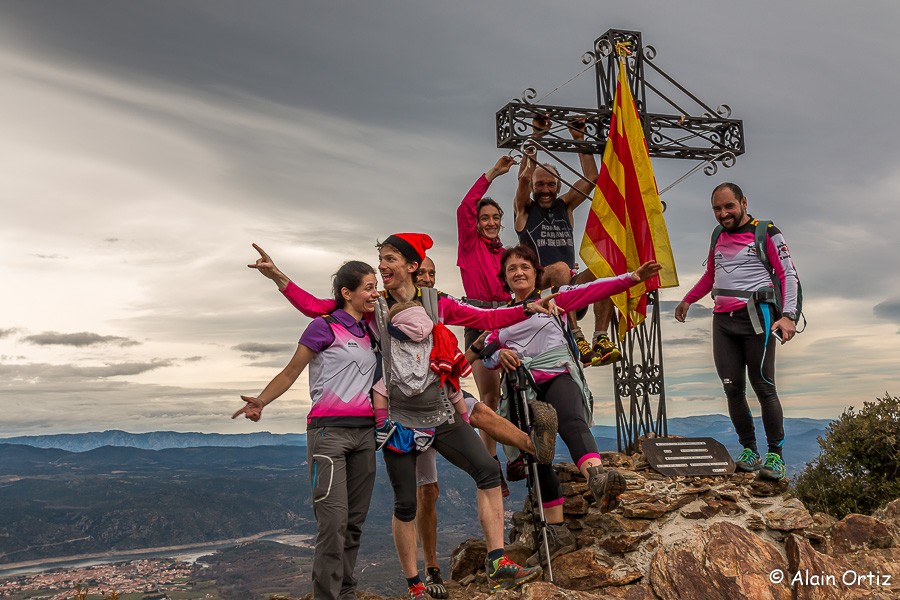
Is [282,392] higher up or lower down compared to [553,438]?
higher up

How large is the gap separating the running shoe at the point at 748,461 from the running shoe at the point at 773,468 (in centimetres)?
19

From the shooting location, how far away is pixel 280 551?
9662 cm

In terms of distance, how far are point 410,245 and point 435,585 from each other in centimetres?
303

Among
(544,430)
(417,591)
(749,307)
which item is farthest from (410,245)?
(749,307)

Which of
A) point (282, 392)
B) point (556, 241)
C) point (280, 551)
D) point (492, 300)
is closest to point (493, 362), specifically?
point (492, 300)

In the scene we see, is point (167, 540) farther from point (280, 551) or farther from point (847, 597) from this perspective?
point (847, 597)

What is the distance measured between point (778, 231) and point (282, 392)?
5.38m

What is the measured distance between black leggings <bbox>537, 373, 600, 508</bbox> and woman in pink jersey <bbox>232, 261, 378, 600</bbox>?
1.69 m

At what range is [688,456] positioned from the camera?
25.0ft

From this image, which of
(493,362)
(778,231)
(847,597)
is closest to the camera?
(847,597)

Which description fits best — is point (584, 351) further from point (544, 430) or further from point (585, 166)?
point (585, 166)

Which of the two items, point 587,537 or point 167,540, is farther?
point 167,540

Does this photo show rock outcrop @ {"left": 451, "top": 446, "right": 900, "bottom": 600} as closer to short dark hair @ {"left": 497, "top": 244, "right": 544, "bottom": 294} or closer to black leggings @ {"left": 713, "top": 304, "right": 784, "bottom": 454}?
black leggings @ {"left": 713, "top": 304, "right": 784, "bottom": 454}

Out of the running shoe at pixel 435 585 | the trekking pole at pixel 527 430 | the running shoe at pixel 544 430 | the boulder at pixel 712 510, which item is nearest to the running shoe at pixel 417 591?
the running shoe at pixel 435 585
